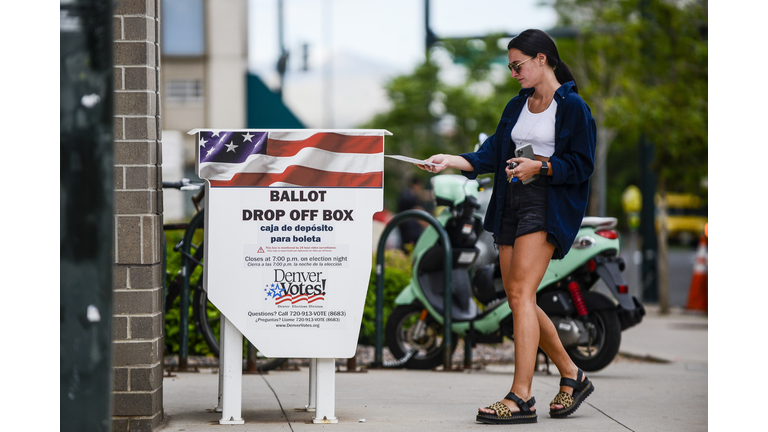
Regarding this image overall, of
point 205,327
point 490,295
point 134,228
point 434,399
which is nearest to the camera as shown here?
point 134,228

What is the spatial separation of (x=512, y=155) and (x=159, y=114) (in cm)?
175

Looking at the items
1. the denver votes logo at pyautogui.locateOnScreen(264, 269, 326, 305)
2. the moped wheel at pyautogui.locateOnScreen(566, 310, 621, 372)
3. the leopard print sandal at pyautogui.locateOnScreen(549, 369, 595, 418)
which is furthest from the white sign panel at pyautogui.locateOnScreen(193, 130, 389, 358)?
the moped wheel at pyautogui.locateOnScreen(566, 310, 621, 372)

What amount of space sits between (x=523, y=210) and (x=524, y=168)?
0.27 metres

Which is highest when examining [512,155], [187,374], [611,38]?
[611,38]

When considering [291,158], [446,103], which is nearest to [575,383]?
[291,158]

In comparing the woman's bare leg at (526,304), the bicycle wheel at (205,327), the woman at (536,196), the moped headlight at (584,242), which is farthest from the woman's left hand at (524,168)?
the bicycle wheel at (205,327)

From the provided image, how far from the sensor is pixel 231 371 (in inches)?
161

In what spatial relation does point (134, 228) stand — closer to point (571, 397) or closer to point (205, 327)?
point (205, 327)

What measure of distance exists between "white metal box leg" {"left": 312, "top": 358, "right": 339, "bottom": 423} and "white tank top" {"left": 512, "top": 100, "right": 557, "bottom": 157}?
4.75ft

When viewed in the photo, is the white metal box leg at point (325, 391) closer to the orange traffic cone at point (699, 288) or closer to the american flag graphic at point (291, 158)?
the american flag graphic at point (291, 158)

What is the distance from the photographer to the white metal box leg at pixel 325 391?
13.6 feet

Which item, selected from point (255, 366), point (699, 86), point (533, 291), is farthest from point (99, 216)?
point (699, 86)

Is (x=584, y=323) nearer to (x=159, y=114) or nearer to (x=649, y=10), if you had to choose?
(x=159, y=114)

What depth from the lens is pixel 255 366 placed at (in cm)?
597
